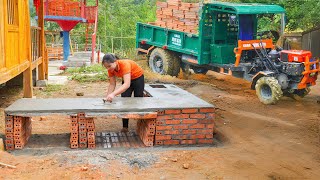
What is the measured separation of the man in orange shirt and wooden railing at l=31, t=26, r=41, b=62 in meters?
4.40

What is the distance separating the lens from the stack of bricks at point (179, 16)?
43.1ft

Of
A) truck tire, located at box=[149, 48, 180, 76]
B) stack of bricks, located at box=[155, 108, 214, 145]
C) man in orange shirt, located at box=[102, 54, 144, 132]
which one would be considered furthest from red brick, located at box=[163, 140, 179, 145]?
truck tire, located at box=[149, 48, 180, 76]

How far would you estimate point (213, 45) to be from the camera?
12633 millimetres

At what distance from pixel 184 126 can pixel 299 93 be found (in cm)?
564

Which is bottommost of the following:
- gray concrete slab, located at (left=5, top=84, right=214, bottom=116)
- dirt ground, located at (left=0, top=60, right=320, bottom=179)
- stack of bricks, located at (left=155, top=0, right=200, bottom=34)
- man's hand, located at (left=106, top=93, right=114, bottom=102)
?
dirt ground, located at (left=0, top=60, right=320, bottom=179)

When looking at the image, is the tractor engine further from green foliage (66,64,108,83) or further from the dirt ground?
green foliage (66,64,108,83)

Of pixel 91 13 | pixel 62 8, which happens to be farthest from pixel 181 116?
pixel 91 13

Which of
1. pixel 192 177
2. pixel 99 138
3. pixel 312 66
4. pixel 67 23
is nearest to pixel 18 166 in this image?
pixel 99 138

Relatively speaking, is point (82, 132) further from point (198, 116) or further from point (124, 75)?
point (198, 116)

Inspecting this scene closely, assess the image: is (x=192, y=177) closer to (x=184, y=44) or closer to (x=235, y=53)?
(x=235, y=53)

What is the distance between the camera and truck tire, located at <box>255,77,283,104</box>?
10.1m

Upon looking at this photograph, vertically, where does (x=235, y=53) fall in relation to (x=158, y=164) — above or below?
above

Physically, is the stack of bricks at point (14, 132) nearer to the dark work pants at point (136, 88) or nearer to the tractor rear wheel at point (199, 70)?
the dark work pants at point (136, 88)

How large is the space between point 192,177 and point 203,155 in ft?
3.06
